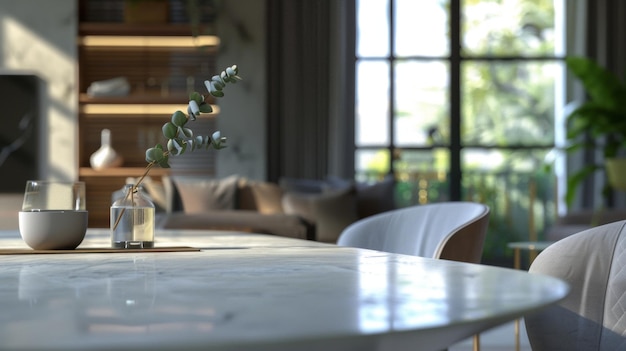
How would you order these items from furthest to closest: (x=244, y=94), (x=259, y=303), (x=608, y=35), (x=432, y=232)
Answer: (x=608, y=35) → (x=244, y=94) → (x=432, y=232) → (x=259, y=303)

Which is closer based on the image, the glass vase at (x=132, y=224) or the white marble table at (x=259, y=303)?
the white marble table at (x=259, y=303)

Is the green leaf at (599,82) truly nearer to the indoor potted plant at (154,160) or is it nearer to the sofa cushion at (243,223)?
the sofa cushion at (243,223)

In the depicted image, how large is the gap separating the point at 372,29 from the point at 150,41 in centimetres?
205

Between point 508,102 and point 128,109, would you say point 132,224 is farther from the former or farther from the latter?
point 508,102

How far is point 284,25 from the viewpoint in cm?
868

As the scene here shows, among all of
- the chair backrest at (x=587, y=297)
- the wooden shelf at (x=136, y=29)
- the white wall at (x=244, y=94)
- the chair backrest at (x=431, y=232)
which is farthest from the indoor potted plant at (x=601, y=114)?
the chair backrest at (x=587, y=297)

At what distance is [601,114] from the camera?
8227 mm

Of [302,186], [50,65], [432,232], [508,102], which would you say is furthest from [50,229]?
[508,102]

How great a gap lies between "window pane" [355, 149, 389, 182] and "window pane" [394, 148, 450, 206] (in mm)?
110

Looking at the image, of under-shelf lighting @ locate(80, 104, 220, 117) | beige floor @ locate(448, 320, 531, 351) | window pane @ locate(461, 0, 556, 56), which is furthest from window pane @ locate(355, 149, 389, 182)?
beige floor @ locate(448, 320, 531, 351)

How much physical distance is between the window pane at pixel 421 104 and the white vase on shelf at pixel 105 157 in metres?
2.53

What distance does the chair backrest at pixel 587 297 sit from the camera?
1.51 m

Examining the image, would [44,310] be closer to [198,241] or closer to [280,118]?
[198,241]

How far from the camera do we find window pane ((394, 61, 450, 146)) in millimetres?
9117
